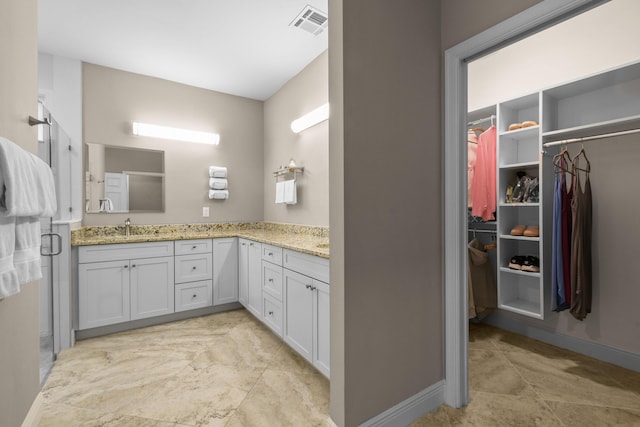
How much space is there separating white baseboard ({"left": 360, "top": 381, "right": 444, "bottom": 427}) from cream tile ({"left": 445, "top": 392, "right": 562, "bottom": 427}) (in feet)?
0.30

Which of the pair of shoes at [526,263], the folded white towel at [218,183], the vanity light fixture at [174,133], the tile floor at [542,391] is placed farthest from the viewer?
the folded white towel at [218,183]

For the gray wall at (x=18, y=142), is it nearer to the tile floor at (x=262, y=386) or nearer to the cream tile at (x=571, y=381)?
the tile floor at (x=262, y=386)

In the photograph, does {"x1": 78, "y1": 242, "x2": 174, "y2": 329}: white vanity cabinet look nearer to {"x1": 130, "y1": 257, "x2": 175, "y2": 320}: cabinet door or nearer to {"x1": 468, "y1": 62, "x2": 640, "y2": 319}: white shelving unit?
{"x1": 130, "y1": 257, "x2": 175, "y2": 320}: cabinet door

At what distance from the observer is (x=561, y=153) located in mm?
2129

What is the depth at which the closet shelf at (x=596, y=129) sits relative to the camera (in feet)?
5.96

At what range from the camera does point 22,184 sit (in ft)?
3.42

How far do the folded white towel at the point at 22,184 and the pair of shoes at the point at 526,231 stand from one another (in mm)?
2987

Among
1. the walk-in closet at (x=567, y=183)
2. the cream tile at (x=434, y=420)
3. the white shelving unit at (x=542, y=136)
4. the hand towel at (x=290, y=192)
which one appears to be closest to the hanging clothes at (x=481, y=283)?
the walk-in closet at (x=567, y=183)

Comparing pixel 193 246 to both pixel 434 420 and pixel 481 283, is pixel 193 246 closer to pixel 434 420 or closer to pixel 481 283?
pixel 434 420

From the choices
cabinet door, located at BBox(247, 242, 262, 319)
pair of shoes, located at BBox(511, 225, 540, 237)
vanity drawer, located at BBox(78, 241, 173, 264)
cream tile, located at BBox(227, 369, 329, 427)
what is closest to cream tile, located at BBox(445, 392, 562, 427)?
cream tile, located at BBox(227, 369, 329, 427)

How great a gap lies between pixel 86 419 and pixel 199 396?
1.82 feet

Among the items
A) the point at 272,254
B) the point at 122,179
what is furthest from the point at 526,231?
the point at 122,179

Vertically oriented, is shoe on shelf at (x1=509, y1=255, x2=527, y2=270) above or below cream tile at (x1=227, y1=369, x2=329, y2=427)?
above

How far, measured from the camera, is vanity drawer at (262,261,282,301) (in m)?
2.29
